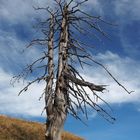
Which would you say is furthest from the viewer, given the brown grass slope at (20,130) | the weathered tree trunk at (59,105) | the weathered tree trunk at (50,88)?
the brown grass slope at (20,130)

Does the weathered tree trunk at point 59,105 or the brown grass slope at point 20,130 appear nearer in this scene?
the weathered tree trunk at point 59,105

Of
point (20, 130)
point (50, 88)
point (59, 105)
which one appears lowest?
point (59, 105)

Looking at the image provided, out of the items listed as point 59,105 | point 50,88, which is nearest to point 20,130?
point 50,88

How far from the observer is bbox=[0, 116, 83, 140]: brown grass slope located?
2995cm

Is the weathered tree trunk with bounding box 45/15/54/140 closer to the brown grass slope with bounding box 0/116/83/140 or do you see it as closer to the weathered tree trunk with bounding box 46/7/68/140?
the weathered tree trunk with bounding box 46/7/68/140

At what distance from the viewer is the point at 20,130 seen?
3189cm

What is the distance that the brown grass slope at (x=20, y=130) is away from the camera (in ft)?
98.3

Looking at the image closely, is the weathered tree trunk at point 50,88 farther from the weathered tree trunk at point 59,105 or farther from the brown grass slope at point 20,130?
the brown grass slope at point 20,130

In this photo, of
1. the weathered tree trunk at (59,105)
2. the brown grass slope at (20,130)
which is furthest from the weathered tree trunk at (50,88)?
the brown grass slope at (20,130)

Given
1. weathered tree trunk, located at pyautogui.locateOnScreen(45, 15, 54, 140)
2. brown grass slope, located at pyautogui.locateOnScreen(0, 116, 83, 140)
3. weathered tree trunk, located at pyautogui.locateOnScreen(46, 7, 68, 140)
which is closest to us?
weathered tree trunk, located at pyautogui.locateOnScreen(46, 7, 68, 140)

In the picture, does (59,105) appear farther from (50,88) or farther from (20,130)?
(20,130)

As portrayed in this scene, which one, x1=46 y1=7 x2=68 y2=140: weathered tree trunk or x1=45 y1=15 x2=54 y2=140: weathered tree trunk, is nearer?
x1=46 y1=7 x2=68 y2=140: weathered tree trunk

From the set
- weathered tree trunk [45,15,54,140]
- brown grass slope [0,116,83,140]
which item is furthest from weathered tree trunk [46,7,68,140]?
brown grass slope [0,116,83,140]

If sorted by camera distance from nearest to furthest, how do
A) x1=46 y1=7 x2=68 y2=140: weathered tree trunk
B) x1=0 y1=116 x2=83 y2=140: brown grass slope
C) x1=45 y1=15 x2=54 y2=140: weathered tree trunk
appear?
x1=46 y1=7 x2=68 y2=140: weathered tree trunk → x1=45 y1=15 x2=54 y2=140: weathered tree trunk → x1=0 y1=116 x2=83 y2=140: brown grass slope
